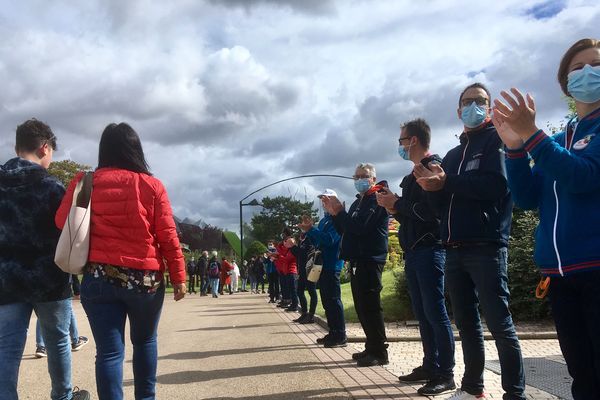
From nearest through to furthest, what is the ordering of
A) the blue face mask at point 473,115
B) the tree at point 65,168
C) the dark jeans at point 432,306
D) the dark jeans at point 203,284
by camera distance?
the blue face mask at point 473,115
the dark jeans at point 432,306
the dark jeans at point 203,284
the tree at point 65,168

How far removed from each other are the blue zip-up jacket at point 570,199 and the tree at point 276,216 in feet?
287

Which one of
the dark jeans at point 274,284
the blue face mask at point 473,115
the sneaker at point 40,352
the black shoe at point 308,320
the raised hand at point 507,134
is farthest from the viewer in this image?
the dark jeans at point 274,284

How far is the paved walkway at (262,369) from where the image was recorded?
4961 millimetres

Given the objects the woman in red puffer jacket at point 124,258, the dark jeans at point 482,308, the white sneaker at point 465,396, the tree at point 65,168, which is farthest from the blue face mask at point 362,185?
the tree at point 65,168

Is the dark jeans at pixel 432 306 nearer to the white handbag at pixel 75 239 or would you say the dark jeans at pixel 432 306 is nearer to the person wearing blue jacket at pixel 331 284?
the person wearing blue jacket at pixel 331 284

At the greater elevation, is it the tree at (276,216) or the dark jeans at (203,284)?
the tree at (276,216)

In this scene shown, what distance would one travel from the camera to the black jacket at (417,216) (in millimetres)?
4734

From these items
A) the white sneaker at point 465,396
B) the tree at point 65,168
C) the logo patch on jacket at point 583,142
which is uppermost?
the tree at point 65,168

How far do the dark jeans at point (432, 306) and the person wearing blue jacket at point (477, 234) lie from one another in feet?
1.69

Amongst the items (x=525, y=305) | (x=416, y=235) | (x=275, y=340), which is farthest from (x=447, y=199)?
(x=525, y=305)

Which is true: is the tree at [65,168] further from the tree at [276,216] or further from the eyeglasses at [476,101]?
the tree at [276,216]

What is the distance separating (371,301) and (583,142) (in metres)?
3.65

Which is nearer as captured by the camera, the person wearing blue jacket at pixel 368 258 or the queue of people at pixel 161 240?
the queue of people at pixel 161 240

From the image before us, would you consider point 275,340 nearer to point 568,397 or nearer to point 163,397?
point 163,397
